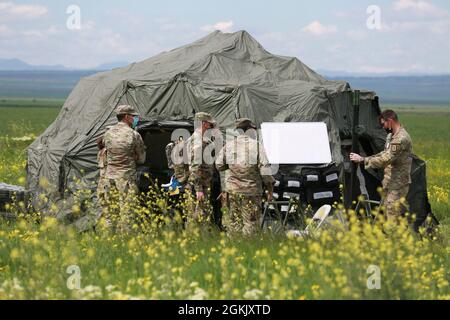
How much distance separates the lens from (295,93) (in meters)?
13.5

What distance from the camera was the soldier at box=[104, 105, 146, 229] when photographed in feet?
36.4

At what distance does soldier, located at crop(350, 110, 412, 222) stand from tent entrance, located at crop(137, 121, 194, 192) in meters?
3.16

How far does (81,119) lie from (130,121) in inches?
145

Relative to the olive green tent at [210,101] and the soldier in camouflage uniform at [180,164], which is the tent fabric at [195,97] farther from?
the soldier in camouflage uniform at [180,164]

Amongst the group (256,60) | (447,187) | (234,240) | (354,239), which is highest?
(256,60)

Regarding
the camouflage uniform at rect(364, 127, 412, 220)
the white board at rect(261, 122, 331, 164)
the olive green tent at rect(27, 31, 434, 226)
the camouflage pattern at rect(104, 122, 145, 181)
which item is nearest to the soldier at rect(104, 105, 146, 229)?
the camouflage pattern at rect(104, 122, 145, 181)

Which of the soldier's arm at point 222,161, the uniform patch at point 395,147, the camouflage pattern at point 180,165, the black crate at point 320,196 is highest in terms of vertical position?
the uniform patch at point 395,147

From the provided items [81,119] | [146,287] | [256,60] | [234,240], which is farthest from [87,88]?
[146,287]

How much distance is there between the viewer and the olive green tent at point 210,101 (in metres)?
13.3

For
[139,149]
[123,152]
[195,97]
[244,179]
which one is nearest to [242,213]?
[244,179]

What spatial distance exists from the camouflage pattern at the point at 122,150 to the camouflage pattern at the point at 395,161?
2.98m

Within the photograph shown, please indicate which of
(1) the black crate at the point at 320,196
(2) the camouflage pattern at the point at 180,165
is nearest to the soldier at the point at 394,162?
(1) the black crate at the point at 320,196

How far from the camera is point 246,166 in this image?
33.8ft
